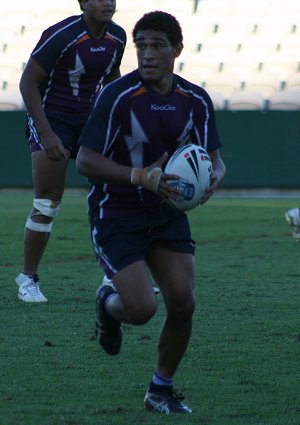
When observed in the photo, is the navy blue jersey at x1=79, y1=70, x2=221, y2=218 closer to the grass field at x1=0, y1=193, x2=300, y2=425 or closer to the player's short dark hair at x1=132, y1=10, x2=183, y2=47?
the player's short dark hair at x1=132, y1=10, x2=183, y2=47

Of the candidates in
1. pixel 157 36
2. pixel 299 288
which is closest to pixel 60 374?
pixel 157 36

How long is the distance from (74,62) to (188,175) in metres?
3.02

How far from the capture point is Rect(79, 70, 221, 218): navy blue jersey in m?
4.55

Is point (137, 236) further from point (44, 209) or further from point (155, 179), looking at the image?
point (44, 209)

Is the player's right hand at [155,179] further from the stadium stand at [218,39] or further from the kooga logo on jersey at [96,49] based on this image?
the stadium stand at [218,39]

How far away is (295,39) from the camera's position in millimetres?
26984

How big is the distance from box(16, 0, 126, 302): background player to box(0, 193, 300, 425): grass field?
2.03 feet

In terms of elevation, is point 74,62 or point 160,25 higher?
point 160,25

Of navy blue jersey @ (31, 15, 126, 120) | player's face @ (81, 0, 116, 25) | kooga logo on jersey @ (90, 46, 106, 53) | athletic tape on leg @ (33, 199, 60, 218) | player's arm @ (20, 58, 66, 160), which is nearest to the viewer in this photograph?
player's arm @ (20, 58, 66, 160)

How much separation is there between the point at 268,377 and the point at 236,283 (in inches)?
152

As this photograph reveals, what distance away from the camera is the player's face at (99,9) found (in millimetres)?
7062

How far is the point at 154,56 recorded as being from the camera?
4602 mm

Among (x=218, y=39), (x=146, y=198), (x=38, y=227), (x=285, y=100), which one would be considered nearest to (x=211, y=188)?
(x=146, y=198)

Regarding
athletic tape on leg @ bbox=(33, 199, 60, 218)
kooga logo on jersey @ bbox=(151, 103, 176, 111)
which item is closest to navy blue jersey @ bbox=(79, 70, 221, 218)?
kooga logo on jersey @ bbox=(151, 103, 176, 111)
